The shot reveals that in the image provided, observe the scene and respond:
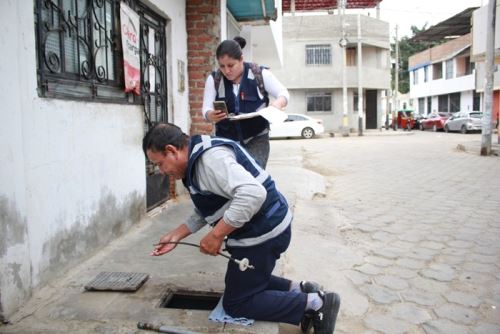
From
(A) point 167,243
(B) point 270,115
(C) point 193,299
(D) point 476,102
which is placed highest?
(D) point 476,102

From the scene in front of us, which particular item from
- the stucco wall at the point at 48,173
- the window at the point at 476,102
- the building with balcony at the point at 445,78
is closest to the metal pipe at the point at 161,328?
the stucco wall at the point at 48,173

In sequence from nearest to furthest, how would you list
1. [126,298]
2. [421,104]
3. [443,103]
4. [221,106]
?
1. [126,298]
2. [221,106]
3. [443,103]
4. [421,104]

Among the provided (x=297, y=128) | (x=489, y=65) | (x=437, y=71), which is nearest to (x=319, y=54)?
(x=297, y=128)

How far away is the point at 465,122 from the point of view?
25703 mm

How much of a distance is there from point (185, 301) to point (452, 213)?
420 cm

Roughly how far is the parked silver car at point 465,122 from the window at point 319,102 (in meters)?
7.06

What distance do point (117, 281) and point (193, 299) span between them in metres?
0.52

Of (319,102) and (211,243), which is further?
(319,102)

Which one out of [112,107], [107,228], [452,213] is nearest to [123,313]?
[107,228]

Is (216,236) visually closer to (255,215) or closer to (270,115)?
(255,215)

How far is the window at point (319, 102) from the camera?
2948 cm

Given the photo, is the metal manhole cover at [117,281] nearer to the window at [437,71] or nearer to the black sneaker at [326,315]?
the black sneaker at [326,315]

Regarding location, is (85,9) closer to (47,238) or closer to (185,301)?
(47,238)

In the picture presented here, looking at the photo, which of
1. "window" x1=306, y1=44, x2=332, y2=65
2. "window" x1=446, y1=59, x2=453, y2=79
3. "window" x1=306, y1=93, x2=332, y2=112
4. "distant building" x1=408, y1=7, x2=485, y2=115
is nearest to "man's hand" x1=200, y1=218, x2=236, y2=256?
"distant building" x1=408, y1=7, x2=485, y2=115
